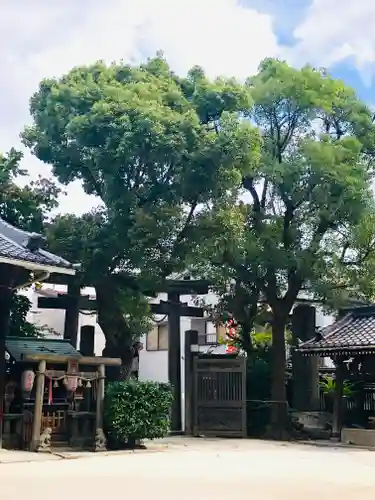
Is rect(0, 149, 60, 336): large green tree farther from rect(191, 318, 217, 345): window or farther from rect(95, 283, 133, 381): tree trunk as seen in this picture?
rect(191, 318, 217, 345): window

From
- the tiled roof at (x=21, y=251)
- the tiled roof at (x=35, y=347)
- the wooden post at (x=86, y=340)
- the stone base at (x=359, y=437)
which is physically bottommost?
the stone base at (x=359, y=437)

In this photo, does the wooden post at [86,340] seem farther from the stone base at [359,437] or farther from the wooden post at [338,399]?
the stone base at [359,437]

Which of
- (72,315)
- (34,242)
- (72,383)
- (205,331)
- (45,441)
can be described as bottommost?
(45,441)

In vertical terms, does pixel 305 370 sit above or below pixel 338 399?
above

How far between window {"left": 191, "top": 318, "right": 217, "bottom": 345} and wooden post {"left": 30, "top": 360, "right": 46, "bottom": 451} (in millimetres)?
19410

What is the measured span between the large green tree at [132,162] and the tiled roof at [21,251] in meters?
2.23

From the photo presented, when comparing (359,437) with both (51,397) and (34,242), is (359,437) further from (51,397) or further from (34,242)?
(34,242)

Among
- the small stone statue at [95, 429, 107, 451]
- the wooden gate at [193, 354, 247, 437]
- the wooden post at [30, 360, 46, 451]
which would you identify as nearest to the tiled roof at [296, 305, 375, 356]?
the wooden gate at [193, 354, 247, 437]

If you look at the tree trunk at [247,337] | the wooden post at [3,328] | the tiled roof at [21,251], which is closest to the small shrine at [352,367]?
the tree trunk at [247,337]

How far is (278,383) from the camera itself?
21438mm

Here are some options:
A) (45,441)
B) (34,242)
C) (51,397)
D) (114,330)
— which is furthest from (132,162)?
(45,441)

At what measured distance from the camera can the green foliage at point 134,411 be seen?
51.1ft

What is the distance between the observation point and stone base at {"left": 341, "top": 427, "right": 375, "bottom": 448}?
61.9 feet

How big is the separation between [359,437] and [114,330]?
25.3 feet
